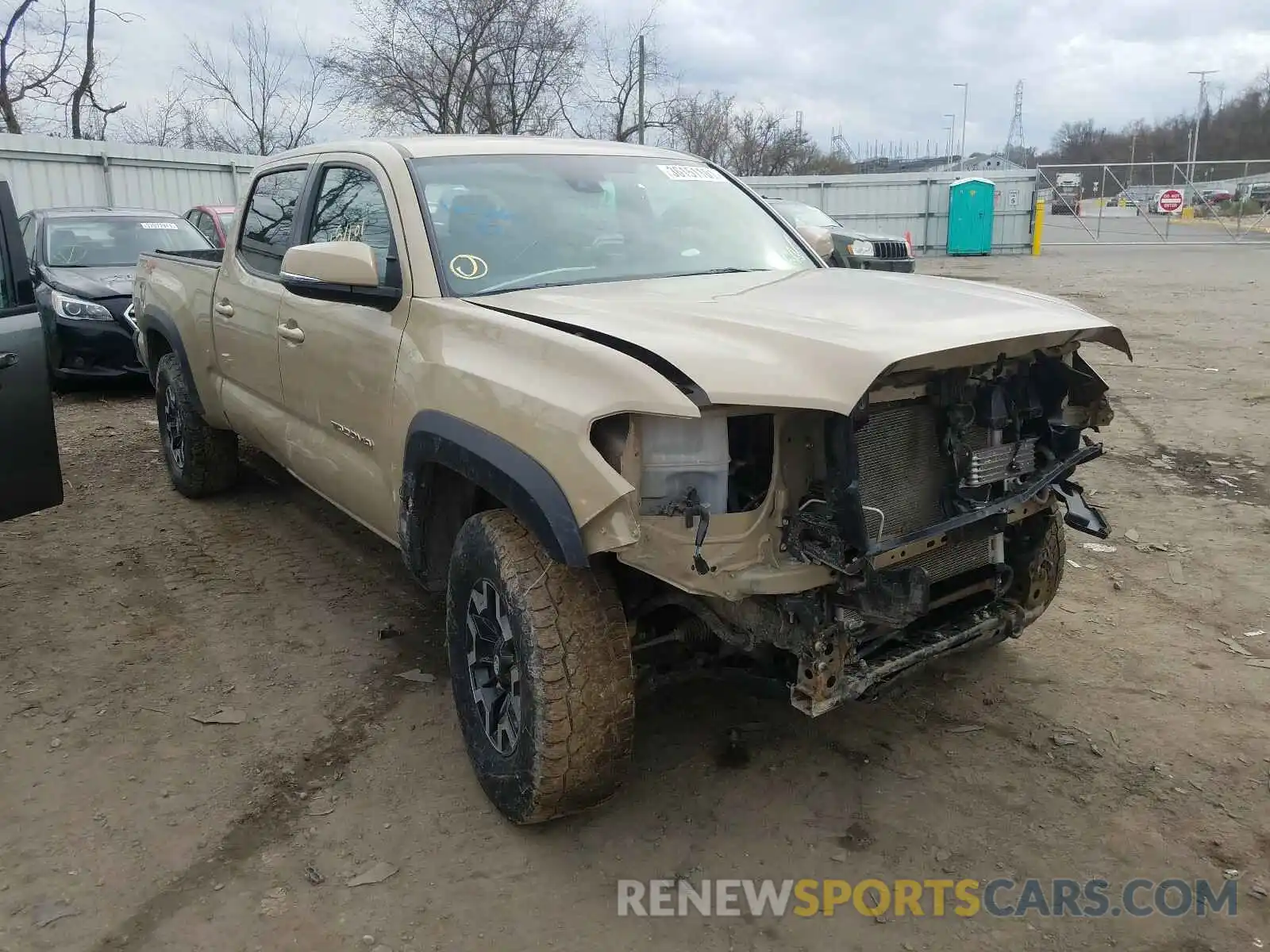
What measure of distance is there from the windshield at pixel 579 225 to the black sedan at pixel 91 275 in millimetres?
5646

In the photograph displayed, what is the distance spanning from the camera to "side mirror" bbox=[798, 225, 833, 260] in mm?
4215

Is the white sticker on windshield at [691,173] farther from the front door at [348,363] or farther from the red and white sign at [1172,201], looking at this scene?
the red and white sign at [1172,201]

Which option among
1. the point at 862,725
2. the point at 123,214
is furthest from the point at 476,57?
the point at 862,725

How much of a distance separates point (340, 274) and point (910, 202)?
2620cm

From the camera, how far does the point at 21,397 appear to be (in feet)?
12.9

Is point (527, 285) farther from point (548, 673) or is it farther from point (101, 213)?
point (101, 213)

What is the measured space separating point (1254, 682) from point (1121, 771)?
0.91 m

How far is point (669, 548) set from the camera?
2369 millimetres

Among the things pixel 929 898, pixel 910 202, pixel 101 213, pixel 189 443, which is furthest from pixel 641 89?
pixel 929 898

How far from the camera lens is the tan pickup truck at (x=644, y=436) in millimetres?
2371

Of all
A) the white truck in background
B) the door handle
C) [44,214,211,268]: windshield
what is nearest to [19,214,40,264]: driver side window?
[44,214,211,268]: windshield

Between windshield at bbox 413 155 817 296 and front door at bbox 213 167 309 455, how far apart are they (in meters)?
1.12

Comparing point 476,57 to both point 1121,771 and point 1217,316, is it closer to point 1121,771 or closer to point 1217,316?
point 1217,316

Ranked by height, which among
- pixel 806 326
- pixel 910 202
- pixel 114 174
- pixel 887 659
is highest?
pixel 114 174
